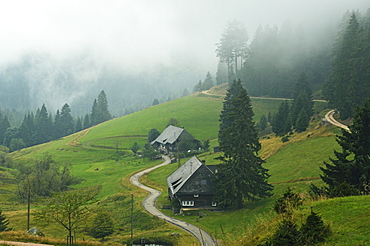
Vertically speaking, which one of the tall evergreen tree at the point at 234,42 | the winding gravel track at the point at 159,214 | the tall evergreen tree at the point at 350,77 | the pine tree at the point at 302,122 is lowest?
the winding gravel track at the point at 159,214

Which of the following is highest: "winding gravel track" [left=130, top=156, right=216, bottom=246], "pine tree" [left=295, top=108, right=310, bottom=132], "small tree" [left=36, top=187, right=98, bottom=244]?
"pine tree" [left=295, top=108, right=310, bottom=132]

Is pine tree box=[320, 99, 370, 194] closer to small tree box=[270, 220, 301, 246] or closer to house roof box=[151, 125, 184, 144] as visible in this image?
small tree box=[270, 220, 301, 246]

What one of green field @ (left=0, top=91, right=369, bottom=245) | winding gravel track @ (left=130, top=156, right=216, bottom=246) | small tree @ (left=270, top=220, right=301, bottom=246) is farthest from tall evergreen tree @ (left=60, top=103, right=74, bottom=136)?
small tree @ (left=270, top=220, right=301, bottom=246)

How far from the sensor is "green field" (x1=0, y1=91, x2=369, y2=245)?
41.5 meters

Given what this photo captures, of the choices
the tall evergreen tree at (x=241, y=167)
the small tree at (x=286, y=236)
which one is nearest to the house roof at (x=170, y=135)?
the tall evergreen tree at (x=241, y=167)

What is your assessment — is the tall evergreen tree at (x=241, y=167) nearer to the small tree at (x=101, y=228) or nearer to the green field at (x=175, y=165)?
the green field at (x=175, y=165)

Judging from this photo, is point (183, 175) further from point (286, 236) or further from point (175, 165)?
point (286, 236)

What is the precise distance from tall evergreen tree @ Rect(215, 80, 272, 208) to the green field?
172 centimetres

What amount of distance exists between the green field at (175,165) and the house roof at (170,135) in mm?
8131

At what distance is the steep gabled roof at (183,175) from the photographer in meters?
54.2

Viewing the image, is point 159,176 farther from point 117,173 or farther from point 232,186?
point 232,186

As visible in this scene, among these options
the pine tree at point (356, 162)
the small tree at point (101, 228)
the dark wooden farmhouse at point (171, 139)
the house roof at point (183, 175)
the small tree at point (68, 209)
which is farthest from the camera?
the dark wooden farmhouse at point (171, 139)

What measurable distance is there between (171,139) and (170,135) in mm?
3908

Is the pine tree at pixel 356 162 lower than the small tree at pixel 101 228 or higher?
higher
